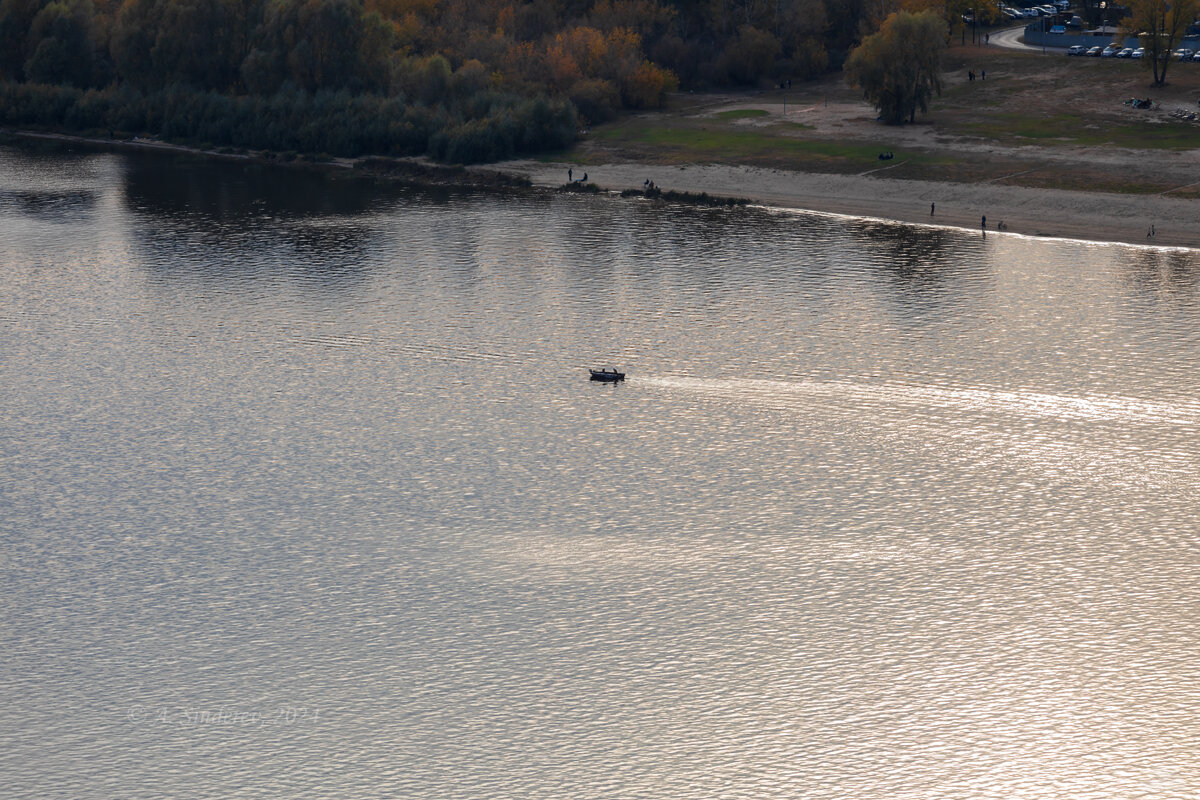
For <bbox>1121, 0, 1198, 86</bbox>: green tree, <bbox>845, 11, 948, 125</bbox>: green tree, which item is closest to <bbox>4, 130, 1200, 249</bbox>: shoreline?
<bbox>845, 11, 948, 125</bbox>: green tree

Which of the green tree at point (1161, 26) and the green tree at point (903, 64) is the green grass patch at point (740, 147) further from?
the green tree at point (1161, 26)

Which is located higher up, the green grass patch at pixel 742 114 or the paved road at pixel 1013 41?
the paved road at pixel 1013 41

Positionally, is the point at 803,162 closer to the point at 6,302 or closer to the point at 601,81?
the point at 601,81

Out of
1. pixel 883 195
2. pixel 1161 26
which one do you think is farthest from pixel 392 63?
pixel 1161 26

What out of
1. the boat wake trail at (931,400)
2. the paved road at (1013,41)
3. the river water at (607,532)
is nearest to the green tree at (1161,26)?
the paved road at (1013,41)

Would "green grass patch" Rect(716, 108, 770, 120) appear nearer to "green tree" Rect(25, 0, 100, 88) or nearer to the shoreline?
the shoreline

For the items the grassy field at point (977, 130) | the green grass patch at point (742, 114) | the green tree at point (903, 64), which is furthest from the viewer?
the green grass patch at point (742, 114)

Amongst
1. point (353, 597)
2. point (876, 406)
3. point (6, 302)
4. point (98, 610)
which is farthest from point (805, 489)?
point (6, 302)
